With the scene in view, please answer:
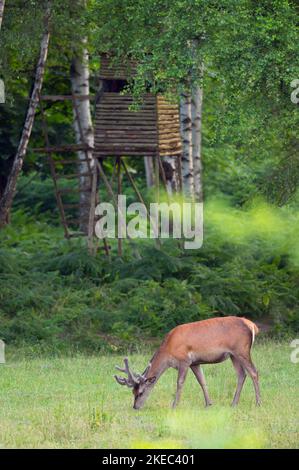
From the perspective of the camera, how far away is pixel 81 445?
12.2m

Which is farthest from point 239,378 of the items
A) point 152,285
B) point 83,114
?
point 83,114

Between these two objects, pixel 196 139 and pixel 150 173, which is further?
pixel 150 173

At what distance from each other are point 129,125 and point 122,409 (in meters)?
11.6

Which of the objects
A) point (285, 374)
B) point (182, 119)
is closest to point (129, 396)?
point (285, 374)

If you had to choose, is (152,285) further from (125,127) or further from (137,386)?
(137,386)

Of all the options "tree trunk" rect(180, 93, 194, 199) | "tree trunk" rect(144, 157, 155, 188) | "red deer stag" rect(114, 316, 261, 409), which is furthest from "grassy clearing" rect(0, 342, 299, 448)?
"tree trunk" rect(144, 157, 155, 188)

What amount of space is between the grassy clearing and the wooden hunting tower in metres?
6.76

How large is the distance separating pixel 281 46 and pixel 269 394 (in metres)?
6.08

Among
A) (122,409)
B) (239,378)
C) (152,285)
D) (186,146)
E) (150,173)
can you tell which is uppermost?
(186,146)

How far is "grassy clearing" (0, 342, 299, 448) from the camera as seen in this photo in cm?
1251

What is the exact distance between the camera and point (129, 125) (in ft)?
83.1

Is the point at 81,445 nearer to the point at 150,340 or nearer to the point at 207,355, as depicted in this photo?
the point at 207,355

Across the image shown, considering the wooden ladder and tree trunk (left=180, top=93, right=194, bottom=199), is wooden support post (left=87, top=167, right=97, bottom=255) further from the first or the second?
tree trunk (left=180, top=93, right=194, bottom=199)

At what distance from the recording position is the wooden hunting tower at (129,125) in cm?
2512
